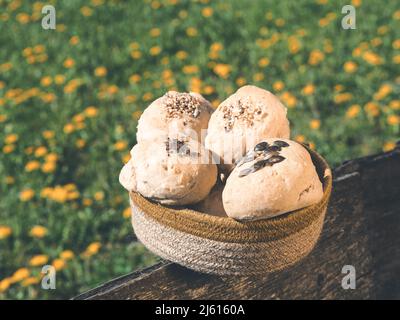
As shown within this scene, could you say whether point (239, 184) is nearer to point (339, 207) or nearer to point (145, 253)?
point (339, 207)

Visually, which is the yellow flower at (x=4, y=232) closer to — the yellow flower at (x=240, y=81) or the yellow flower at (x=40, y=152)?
the yellow flower at (x=40, y=152)

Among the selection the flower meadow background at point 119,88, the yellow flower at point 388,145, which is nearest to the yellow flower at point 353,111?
the flower meadow background at point 119,88

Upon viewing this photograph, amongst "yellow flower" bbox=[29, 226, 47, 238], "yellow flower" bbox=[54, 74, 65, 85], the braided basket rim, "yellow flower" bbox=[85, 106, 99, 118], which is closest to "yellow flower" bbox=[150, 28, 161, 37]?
"yellow flower" bbox=[54, 74, 65, 85]

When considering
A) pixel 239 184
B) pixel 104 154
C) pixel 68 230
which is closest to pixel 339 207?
pixel 239 184

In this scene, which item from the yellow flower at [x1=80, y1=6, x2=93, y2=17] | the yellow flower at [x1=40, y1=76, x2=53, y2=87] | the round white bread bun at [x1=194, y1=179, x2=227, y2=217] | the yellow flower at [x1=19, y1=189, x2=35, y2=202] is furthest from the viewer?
the yellow flower at [x1=80, y1=6, x2=93, y2=17]

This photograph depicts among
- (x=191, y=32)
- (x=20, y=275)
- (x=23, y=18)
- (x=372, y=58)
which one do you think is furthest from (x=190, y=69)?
(x=20, y=275)

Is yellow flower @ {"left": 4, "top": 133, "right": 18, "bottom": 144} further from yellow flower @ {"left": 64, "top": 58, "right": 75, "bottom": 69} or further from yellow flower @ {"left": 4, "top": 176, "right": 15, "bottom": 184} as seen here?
yellow flower @ {"left": 64, "top": 58, "right": 75, "bottom": 69}
